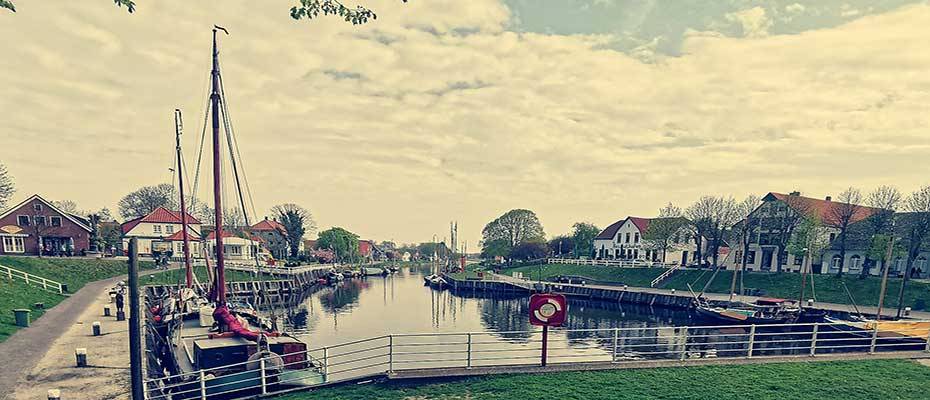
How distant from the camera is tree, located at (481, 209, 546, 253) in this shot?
113 metres

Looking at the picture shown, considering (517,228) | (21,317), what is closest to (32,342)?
(21,317)

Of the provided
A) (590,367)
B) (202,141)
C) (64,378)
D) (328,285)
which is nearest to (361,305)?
(328,285)

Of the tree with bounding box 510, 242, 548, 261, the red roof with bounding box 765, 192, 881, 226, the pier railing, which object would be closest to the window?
the pier railing

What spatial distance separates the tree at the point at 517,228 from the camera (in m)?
113

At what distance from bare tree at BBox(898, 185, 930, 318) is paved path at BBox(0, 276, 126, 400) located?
59823mm

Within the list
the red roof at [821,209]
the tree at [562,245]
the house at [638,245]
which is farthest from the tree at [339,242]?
the red roof at [821,209]

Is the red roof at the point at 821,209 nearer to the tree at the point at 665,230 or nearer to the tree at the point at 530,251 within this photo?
the tree at the point at 665,230

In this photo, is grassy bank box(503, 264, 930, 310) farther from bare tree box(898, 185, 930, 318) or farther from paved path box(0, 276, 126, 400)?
paved path box(0, 276, 126, 400)

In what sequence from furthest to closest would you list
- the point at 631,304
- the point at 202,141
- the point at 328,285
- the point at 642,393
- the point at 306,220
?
the point at 306,220, the point at 328,285, the point at 631,304, the point at 202,141, the point at 642,393

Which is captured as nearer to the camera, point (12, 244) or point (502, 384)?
point (502, 384)

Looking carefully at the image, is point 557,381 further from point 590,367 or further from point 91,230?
point 91,230

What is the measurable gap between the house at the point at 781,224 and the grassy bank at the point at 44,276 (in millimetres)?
64157

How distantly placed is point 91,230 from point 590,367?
71513 millimetres

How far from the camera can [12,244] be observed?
53.5m
